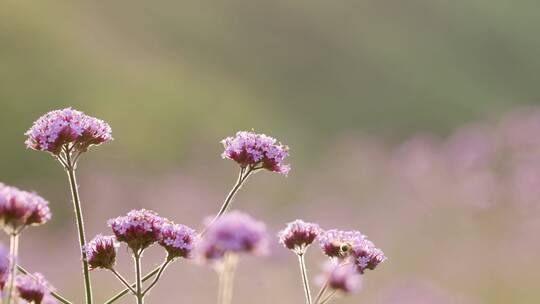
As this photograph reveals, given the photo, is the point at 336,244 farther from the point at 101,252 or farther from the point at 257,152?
the point at 101,252

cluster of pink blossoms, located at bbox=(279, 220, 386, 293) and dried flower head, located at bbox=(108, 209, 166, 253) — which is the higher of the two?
cluster of pink blossoms, located at bbox=(279, 220, 386, 293)

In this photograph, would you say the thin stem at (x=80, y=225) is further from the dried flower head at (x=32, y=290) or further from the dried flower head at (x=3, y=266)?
the dried flower head at (x=3, y=266)

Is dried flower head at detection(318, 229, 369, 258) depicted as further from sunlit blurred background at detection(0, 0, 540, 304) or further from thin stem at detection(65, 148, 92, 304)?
sunlit blurred background at detection(0, 0, 540, 304)

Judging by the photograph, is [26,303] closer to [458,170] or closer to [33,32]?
[458,170]

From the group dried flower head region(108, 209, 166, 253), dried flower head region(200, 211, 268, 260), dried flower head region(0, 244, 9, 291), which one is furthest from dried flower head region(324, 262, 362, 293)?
dried flower head region(0, 244, 9, 291)

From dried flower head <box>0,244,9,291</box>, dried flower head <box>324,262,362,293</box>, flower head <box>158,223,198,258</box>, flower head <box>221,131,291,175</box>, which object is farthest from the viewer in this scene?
flower head <box>221,131,291,175</box>

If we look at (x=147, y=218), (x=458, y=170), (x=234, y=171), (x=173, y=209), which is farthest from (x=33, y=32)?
(x=147, y=218)
